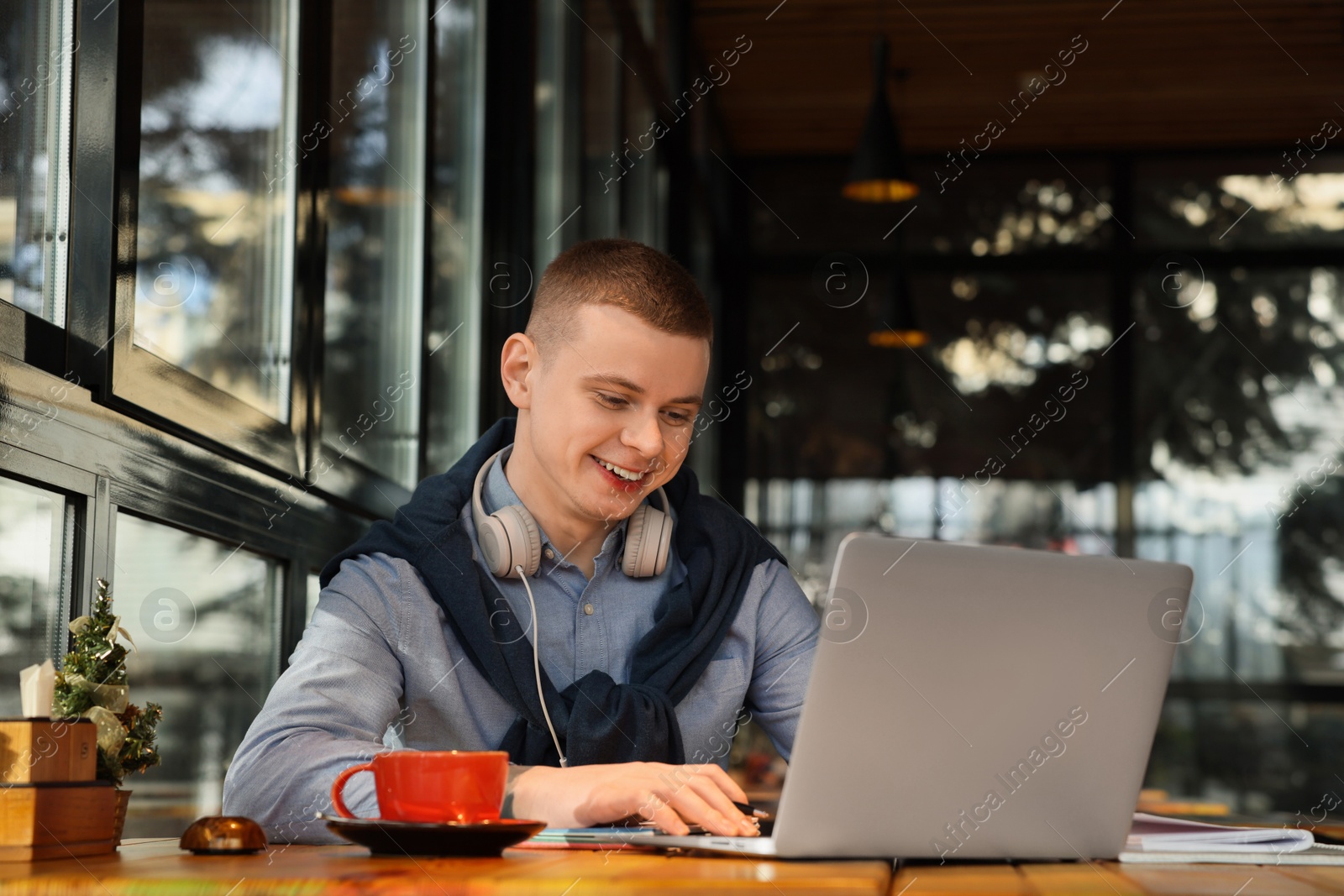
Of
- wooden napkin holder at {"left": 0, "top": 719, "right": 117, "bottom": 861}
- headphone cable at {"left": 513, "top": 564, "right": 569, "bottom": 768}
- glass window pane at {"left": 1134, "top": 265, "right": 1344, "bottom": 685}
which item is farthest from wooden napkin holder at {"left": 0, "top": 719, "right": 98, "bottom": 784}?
glass window pane at {"left": 1134, "top": 265, "right": 1344, "bottom": 685}

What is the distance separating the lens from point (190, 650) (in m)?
1.83

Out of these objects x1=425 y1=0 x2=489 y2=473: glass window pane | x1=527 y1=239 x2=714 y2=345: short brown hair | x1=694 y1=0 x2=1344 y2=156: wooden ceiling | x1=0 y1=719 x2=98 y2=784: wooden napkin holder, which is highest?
x1=694 y1=0 x2=1344 y2=156: wooden ceiling

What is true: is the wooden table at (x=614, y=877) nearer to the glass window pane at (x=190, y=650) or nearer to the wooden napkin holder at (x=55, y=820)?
the wooden napkin holder at (x=55, y=820)

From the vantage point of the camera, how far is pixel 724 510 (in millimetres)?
1973

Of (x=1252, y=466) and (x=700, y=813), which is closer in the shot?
(x=700, y=813)

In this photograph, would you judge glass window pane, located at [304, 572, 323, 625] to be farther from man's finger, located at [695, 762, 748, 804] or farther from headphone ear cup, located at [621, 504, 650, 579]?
man's finger, located at [695, 762, 748, 804]

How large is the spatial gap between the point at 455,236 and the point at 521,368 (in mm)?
1298

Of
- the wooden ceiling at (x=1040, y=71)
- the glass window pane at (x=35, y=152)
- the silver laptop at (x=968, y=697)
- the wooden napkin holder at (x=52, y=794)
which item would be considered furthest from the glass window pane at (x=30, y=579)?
the wooden ceiling at (x=1040, y=71)

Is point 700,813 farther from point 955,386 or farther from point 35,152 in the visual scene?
point 955,386

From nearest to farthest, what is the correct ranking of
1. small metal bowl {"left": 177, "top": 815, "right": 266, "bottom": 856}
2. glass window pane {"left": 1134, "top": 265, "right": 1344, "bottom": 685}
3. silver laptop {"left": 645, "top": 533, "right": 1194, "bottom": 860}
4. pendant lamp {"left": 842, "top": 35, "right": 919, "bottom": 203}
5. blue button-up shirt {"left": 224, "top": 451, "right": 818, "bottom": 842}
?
silver laptop {"left": 645, "top": 533, "right": 1194, "bottom": 860}, small metal bowl {"left": 177, "top": 815, "right": 266, "bottom": 856}, blue button-up shirt {"left": 224, "top": 451, "right": 818, "bottom": 842}, pendant lamp {"left": 842, "top": 35, "right": 919, "bottom": 203}, glass window pane {"left": 1134, "top": 265, "right": 1344, "bottom": 685}

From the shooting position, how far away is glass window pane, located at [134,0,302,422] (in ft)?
5.58

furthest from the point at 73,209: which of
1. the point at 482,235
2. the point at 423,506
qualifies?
the point at 482,235

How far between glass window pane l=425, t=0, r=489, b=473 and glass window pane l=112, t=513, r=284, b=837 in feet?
2.62

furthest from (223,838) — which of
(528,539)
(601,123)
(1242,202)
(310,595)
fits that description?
(1242,202)
